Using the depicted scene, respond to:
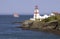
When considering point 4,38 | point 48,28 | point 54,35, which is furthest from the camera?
point 48,28

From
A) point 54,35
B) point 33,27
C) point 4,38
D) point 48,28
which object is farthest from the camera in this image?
point 33,27

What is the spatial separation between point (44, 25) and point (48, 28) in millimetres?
3241

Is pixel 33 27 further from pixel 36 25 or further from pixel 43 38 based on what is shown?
pixel 43 38

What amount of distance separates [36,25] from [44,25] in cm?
284

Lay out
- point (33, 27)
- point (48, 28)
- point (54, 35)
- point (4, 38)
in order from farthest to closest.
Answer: point (33, 27) → point (48, 28) → point (54, 35) → point (4, 38)

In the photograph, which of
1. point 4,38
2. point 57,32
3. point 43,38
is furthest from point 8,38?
point 57,32

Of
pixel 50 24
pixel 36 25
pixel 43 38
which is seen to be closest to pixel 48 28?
pixel 50 24

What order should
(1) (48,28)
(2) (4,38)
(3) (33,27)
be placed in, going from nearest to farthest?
1. (2) (4,38)
2. (1) (48,28)
3. (3) (33,27)

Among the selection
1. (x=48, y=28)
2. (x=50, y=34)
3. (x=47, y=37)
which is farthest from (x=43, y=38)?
(x=48, y=28)

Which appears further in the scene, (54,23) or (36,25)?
(36,25)

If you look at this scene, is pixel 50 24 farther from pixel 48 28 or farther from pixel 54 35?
pixel 54 35

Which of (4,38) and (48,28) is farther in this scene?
(48,28)

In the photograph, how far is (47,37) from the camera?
173 feet

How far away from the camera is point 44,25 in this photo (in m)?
65.5
